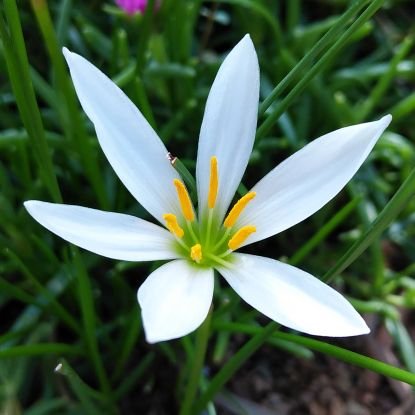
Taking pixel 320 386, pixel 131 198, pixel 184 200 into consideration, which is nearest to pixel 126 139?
pixel 184 200

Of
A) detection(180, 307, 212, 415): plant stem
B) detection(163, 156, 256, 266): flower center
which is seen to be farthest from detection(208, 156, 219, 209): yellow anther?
detection(180, 307, 212, 415): plant stem

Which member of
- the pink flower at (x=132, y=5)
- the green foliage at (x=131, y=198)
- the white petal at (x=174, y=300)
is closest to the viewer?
the white petal at (x=174, y=300)

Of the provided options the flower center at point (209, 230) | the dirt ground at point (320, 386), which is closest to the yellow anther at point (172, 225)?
the flower center at point (209, 230)

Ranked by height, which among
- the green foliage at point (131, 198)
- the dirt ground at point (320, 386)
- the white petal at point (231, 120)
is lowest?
the dirt ground at point (320, 386)

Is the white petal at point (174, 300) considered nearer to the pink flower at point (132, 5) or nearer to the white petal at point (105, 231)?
the white petal at point (105, 231)

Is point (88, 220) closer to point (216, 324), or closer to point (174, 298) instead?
point (174, 298)

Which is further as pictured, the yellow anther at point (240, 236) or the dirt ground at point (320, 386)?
the dirt ground at point (320, 386)

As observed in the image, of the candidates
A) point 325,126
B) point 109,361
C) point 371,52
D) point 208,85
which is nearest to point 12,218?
point 109,361
